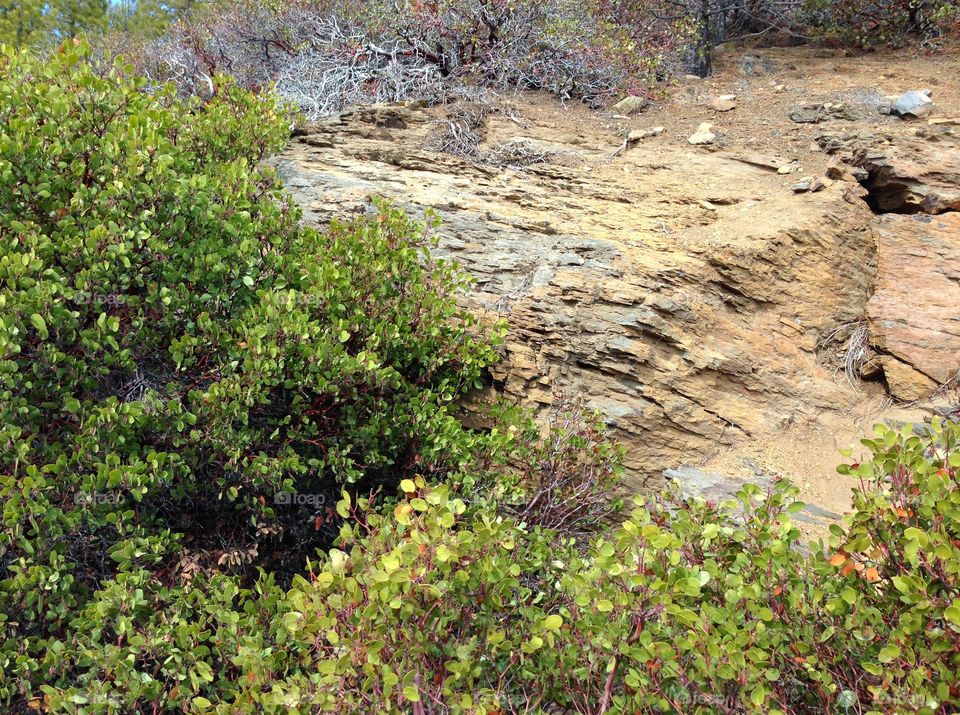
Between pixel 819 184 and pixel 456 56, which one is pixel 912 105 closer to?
pixel 819 184

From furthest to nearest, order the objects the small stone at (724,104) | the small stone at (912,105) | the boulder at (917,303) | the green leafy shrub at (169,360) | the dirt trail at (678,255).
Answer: the small stone at (724,104)
the small stone at (912,105)
the boulder at (917,303)
the dirt trail at (678,255)
the green leafy shrub at (169,360)

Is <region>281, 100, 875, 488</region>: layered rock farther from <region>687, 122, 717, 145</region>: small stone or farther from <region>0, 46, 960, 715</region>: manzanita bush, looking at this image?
<region>0, 46, 960, 715</region>: manzanita bush

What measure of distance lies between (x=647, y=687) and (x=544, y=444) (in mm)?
2001

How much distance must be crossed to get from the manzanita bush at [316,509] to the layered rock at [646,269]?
1.37ft

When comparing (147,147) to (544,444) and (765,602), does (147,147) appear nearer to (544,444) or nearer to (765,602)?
(544,444)

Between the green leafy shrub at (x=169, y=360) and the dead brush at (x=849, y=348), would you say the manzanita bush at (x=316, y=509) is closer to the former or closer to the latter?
the green leafy shrub at (x=169, y=360)

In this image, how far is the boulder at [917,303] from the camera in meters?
5.12

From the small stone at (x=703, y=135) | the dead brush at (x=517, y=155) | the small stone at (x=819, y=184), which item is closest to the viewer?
the small stone at (x=819, y=184)

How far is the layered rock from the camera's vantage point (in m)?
4.70

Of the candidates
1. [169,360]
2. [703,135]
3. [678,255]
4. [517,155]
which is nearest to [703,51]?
[703,135]

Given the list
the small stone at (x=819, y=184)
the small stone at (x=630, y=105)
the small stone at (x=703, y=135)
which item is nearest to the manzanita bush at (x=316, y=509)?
the small stone at (x=819, y=184)

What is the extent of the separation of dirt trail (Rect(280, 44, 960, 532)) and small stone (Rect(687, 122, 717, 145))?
0.09 meters

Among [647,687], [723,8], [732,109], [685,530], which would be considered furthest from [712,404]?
[723,8]

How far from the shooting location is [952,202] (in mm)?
5875
